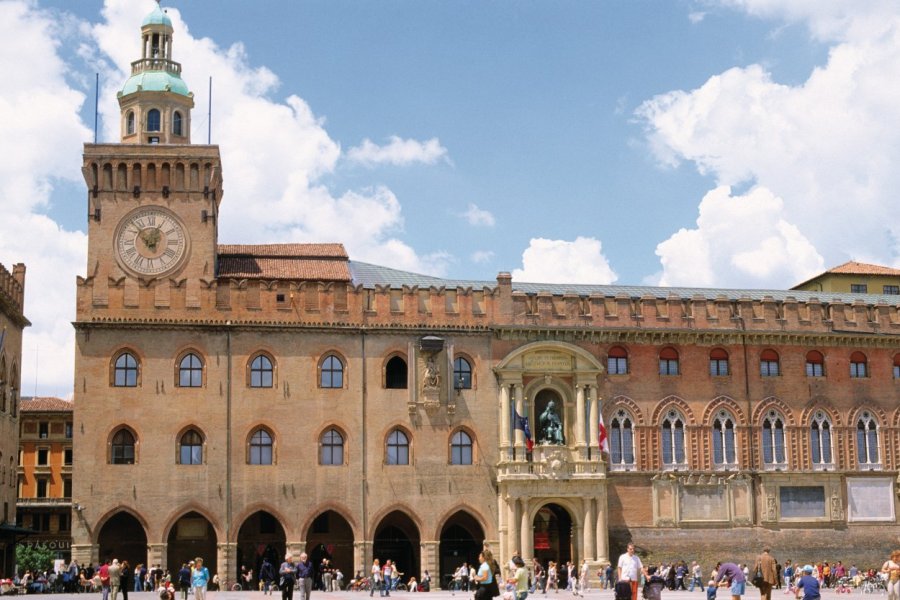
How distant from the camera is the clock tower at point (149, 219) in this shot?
5594cm

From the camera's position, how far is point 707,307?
61.2 m

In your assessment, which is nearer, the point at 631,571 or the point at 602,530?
the point at 631,571

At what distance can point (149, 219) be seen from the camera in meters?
57.7

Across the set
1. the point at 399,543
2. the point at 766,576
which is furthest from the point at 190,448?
the point at 766,576

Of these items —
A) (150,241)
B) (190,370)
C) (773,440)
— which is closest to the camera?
(190,370)

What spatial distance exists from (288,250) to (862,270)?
1314 inches

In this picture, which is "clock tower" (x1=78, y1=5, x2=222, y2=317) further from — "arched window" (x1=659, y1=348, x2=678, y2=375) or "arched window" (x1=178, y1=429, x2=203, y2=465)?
"arched window" (x1=659, y1=348, x2=678, y2=375)

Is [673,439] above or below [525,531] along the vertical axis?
above

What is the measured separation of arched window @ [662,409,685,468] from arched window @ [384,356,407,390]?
1251 cm

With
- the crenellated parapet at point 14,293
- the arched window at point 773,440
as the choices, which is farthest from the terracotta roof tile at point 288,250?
the arched window at point 773,440

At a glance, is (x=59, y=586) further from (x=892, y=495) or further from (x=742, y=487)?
(x=892, y=495)

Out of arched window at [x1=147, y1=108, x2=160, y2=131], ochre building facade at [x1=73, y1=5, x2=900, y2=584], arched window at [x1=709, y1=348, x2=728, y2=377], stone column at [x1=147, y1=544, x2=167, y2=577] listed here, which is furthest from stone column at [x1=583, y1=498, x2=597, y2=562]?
arched window at [x1=147, y1=108, x2=160, y2=131]

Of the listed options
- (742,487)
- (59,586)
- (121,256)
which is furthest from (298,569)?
(742,487)

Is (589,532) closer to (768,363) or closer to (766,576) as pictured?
(768,363)
